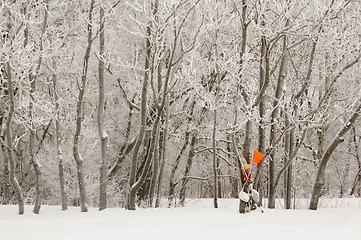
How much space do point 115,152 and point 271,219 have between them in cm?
1412

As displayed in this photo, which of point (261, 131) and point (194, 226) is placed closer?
point (194, 226)

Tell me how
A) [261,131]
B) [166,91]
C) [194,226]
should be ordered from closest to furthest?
[194,226]
[166,91]
[261,131]

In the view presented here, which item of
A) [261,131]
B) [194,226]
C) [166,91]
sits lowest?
[194,226]

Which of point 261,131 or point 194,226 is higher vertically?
point 261,131

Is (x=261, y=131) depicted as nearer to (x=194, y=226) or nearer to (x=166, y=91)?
(x=166, y=91)

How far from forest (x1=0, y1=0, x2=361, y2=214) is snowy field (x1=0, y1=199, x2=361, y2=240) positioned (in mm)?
972

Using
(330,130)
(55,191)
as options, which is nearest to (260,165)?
(55,191)

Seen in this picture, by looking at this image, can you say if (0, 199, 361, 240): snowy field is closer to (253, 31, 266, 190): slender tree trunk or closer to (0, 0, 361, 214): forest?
(253, 31, 266, 190): slender tree trunk

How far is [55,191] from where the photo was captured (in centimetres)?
1728

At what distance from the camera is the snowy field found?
5.47 meters

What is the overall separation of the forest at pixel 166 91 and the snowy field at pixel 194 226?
972mm

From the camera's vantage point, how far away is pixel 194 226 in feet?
20.1

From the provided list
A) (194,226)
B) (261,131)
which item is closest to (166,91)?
(261,131)

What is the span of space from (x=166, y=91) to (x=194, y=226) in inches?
115
